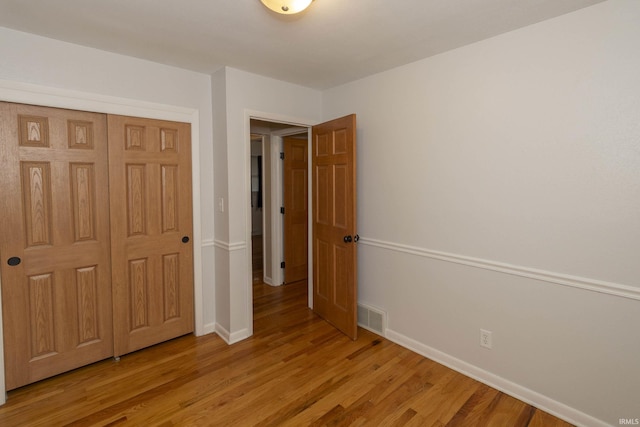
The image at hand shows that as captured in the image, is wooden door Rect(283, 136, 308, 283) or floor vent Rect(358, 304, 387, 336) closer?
floor vent Rect(358, 304, 387, 336)

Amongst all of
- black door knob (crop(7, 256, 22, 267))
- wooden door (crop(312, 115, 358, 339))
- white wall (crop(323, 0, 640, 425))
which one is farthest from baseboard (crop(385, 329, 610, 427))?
black door knob (crop(7, 256, 22, 267))

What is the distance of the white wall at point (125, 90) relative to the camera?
212 centimetres

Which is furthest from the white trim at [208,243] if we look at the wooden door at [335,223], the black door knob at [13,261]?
the black door knob at [13,261]

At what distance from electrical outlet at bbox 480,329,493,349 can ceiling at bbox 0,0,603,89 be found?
2083mm

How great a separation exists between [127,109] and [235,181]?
1000mm

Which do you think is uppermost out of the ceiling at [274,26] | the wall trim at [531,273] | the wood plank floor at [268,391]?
the ceiling at [274,26]

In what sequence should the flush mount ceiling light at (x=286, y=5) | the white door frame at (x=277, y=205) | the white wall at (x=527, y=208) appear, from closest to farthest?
the flush mount ceiling light at (x=286, y=5) < the white wall at (x=527, y=208) < the white door frame at (x=277, y=205)

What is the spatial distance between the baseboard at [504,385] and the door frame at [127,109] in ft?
6.26

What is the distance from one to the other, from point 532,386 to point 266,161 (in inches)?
145

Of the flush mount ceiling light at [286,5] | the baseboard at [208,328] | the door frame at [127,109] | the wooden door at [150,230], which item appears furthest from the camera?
the baseboard at [208,328]

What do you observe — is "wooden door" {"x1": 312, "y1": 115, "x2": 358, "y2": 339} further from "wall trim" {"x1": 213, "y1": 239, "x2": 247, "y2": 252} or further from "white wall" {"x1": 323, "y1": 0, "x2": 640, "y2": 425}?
"wall trim" {"x1": 213, "y1": 239, "x2": 247, "y2": 252}

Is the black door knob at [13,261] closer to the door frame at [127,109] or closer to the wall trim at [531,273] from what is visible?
the door frame at [127,109]

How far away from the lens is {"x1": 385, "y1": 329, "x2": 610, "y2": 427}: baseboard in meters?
1.91

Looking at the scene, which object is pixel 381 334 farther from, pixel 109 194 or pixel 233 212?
pixel 109 194
